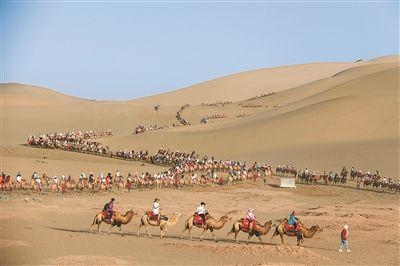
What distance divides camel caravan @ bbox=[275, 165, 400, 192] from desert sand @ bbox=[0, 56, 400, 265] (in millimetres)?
1255

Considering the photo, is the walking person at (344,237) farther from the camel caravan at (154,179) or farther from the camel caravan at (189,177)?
the camel caravan at (189,177)

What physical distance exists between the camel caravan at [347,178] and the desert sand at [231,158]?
1.25 m

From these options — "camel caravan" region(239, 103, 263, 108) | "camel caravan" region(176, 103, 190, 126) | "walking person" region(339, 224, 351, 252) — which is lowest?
"walking person" region(339, 224, 351, 252)

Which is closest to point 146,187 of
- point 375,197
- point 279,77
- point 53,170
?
point 53,170

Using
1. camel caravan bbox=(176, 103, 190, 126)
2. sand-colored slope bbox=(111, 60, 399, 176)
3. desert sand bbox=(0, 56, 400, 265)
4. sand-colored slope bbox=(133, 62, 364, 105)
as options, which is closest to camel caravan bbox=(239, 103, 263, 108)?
desert sand bbox=(0, 56, 400, 265)

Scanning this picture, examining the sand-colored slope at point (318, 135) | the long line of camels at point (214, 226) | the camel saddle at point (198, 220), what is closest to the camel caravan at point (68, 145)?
the sand-colored slope at point (318, 135)

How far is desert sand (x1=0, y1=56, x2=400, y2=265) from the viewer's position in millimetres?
22109

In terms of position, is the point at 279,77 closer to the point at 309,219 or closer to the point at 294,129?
the point at 294,129

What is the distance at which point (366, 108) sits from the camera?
68.4 m

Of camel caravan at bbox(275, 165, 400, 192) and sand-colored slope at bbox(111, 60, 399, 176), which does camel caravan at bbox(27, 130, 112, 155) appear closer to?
sand-colored slope at bbox(111, 60, 399, 176)

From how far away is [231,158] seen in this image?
198 feet

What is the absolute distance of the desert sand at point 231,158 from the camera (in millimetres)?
22109

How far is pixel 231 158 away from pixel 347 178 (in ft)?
45.3

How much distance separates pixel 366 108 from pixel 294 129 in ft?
25.4
